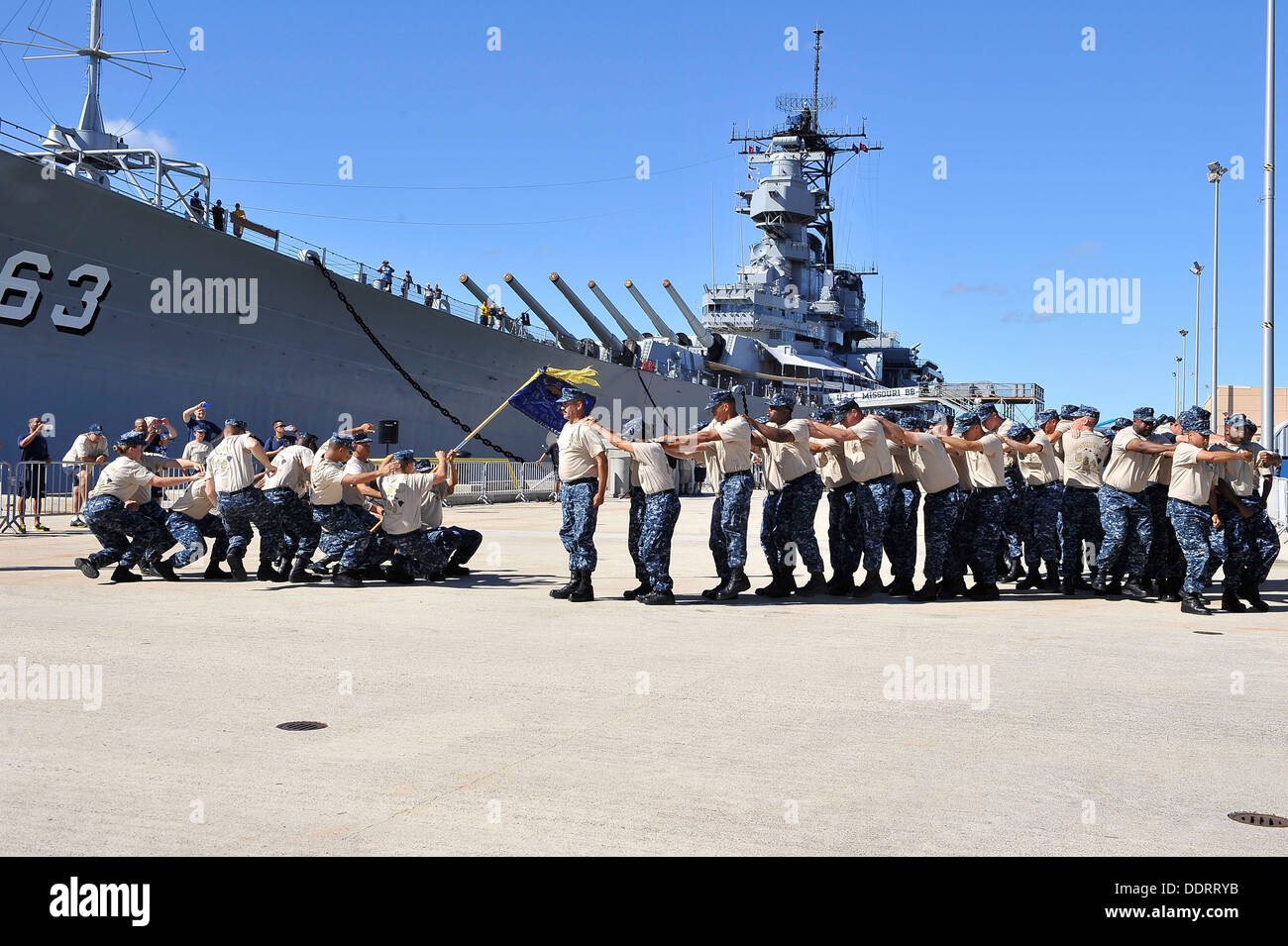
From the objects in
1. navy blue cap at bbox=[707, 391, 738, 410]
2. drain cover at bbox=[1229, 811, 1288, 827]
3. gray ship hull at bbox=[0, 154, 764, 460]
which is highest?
gray ship hull at bbox=[0, 154, 764, 460]

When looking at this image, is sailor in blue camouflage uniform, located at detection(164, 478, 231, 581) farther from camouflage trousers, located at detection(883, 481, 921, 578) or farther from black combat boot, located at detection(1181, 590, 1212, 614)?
black combat boot, located at detection(1181, 590, 1212, 614)

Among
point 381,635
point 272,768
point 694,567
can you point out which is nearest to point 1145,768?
point 272,768

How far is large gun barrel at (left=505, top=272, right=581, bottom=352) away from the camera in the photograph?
3466 centimetres

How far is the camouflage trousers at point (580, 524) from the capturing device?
28.5 feet

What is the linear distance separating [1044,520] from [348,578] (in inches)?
258

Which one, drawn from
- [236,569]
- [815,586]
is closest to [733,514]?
[815,586]

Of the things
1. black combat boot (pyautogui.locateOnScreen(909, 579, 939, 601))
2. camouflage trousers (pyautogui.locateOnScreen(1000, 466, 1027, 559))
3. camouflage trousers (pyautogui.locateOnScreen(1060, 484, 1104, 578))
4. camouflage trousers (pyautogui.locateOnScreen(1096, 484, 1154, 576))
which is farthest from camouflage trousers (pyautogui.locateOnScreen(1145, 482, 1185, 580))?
black combat boot (pyautogui.locateOnScreen(909, 579, 939, 601))

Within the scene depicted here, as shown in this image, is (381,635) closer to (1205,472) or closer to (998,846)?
(998,846)

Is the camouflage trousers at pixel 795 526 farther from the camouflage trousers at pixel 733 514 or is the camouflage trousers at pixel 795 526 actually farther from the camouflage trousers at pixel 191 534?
the camouflage trousers at pixel 191 534

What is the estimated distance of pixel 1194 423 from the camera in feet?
28.9

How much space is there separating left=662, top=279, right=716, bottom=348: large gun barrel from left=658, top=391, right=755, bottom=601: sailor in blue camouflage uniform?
3519 cm

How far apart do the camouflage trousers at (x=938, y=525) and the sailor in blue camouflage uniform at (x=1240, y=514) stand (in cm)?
208

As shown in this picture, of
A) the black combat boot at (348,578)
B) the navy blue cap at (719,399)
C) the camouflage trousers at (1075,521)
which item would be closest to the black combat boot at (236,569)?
the black combat boot at (348,578)
